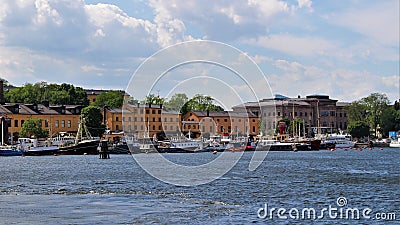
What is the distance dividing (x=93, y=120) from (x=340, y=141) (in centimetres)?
6871

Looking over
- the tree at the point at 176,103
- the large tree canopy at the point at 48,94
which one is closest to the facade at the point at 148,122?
the tree at the point at 176,103

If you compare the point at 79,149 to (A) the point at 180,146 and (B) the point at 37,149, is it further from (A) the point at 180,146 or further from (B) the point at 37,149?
(A) the point at 180,146

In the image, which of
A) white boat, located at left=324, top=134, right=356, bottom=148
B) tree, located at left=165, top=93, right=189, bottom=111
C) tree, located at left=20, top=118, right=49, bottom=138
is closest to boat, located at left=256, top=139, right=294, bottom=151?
white boat, located at left=324, top=134, right=356, bottom=148

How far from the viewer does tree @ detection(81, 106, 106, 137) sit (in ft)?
514

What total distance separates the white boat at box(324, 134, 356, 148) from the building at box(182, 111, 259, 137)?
65.3 feet

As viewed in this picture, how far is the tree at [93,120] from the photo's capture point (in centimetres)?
15675

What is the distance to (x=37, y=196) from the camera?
1791 inches

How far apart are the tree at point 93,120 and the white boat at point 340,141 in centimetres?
5824

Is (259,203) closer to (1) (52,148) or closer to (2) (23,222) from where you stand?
(2) (23,222)

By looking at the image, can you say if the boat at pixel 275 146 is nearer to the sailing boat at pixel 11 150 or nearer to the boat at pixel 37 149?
the boat at pixel 37 149

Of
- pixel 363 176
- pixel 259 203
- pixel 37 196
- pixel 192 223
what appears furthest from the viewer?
pixel 363 176

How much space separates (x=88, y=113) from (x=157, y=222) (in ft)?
413

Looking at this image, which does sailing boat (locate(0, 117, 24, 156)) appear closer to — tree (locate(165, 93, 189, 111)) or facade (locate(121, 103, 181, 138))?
facade (locate(121, 103, 181, 138))

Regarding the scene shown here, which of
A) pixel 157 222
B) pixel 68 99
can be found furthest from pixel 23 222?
pixel 68 99
